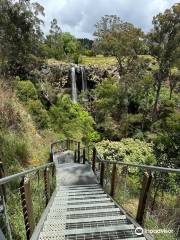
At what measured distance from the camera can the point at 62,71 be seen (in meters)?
32.7

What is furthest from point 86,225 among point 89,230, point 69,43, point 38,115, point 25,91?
point 69,43

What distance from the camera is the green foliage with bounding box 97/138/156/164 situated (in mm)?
19422

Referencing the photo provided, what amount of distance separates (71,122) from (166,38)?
10392mm

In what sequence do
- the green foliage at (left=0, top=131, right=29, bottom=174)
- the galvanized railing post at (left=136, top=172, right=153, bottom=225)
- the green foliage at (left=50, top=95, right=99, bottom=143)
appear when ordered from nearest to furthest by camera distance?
the galvanized railing post at (left=136, top=172, right=153, bottom=225) < the green foliage at (left=0, top=131, right=29, bottom=174) < the green foliage at (left=50, top=95, right=99, bottom=143)

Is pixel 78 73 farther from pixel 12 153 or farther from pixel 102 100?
A: pixel 12 153

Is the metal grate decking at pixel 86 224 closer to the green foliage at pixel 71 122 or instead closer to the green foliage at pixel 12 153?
the green foliage at pixel 12 153

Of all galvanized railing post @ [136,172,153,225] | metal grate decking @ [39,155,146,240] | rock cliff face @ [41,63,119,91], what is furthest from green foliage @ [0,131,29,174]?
rock cliff face @ [41,63,119,91]

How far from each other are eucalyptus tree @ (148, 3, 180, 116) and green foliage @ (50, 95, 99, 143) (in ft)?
26.2

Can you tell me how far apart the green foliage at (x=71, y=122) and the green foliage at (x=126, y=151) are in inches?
66.2

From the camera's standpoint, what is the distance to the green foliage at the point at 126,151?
1942 cm

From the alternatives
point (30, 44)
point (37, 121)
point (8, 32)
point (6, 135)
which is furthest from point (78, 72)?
point (6, 135)

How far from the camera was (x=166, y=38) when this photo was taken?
24766 millimetres

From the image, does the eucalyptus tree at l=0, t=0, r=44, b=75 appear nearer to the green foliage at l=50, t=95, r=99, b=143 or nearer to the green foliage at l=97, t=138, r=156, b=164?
the green foliage at l=50, t=95, r=99, b=143

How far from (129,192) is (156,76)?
2189 cm
